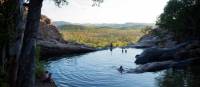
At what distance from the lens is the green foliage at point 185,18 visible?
301 ft

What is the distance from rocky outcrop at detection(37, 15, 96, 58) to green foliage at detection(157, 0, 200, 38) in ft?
114

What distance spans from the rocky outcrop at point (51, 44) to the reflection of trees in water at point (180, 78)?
4151cm

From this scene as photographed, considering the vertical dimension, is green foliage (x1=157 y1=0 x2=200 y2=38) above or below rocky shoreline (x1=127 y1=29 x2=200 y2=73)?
above

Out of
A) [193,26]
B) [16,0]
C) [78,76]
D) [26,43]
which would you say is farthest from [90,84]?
[193,26]

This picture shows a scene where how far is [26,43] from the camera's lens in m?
16.8

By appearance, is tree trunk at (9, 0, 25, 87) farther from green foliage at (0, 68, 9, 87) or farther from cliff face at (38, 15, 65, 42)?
cliff face at (38, 15, 65, 42)

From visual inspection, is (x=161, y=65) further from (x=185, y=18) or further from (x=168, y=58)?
(x=185, y=18)

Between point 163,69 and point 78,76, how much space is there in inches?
622

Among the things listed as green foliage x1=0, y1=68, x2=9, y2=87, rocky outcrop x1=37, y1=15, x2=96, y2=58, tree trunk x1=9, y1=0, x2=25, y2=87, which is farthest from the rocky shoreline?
tree trunk x1=9, y1=0, x2=25, y2=87

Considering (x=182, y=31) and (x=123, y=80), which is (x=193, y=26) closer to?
(x=182, y=31)

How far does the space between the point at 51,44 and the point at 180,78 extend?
5941cm

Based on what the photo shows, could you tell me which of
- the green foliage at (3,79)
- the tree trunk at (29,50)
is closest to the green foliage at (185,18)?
the green foliage at (3,79)

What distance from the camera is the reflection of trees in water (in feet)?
162

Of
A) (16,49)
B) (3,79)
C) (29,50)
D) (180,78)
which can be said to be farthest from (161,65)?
(29,50)
